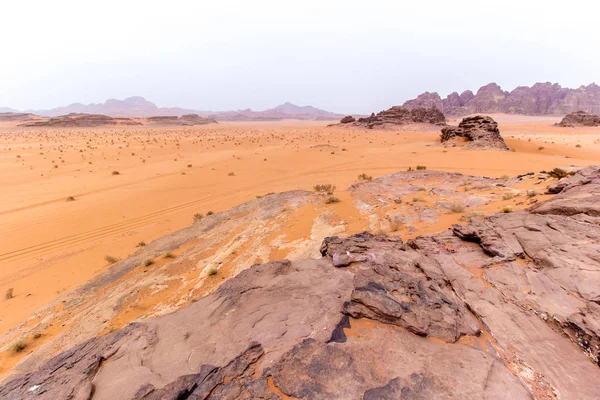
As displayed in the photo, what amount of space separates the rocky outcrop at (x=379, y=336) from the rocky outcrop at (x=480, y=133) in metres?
20.5

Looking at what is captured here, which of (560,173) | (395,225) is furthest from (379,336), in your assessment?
(560,173)

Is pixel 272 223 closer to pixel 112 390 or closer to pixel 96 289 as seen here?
pixel 96 289

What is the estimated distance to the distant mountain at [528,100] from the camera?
105m

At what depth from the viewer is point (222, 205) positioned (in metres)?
11.8

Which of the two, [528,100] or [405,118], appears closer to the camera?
[405,118]

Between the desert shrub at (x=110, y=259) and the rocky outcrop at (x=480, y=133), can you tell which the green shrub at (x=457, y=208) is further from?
the rocky outcrop at (x=480, y=133)

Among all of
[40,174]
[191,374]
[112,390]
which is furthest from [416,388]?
[40,174]

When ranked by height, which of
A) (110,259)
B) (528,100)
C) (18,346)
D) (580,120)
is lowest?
(18,346)

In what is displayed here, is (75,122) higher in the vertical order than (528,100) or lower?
lower

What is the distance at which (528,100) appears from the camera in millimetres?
111125

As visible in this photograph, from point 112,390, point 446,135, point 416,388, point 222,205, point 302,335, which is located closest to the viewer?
point 416,388

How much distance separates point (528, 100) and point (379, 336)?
146711mm

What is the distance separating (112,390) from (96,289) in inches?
169

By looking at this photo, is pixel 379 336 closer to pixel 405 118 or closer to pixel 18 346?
pixel 18 346
